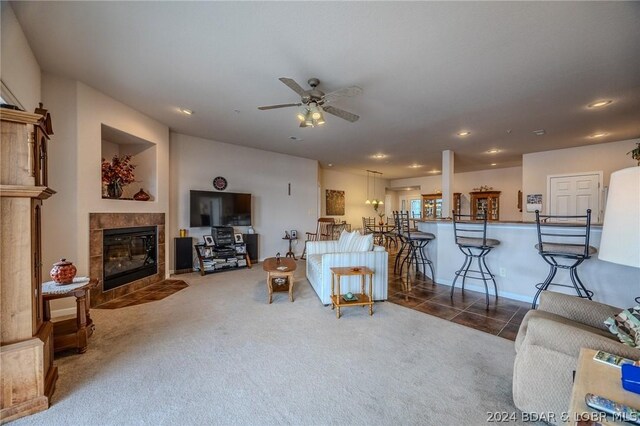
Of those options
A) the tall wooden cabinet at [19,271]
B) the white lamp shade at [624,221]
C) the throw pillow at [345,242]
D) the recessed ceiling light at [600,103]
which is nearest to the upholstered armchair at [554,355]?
the white lamp shade at [624,221]

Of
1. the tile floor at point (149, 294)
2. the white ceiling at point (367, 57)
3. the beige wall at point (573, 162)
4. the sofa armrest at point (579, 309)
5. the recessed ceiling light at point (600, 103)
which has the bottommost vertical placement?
the tile floor at point (149, 294)

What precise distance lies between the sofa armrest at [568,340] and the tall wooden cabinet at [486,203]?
7.45 meters

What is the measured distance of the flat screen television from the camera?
16.6ft

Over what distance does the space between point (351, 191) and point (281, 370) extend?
8.11 metres

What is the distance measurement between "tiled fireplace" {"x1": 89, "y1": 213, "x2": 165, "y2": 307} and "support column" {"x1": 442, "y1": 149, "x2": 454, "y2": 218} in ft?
18.8

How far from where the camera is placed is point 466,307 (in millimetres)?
3246

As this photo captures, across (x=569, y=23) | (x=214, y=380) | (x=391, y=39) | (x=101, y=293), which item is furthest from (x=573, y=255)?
(x=101, y=293)

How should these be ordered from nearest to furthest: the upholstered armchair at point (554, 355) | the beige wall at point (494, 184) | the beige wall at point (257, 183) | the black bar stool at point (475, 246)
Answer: the upholstered armchair at point (554, 355), the black bar stool at point (475, 246), the beige wall at point (257, 183), the beige wall at point (494, 184)

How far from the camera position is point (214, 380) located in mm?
1826

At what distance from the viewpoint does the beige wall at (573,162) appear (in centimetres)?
510

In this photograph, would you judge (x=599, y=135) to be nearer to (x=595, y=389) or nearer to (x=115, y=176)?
(x=595, y=389)

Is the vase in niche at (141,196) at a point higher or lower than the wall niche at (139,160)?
lower

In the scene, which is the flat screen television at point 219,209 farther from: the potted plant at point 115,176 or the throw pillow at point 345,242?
the throw pillow at point 345,242

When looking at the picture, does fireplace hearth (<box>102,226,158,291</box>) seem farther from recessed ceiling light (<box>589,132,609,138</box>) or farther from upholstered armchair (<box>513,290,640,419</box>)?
recessed ceiling light (<box>589,132,609,138</box>)
